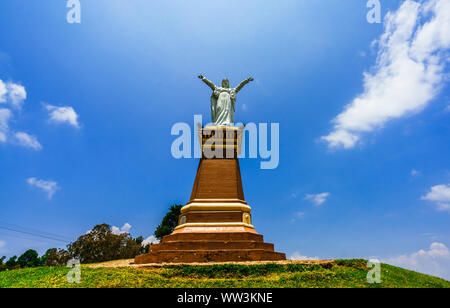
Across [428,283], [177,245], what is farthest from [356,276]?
[177,245]

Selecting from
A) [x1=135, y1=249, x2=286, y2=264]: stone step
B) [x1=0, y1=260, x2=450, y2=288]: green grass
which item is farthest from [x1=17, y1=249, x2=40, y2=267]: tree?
[x1=135, y1=249, x2=286, y2=264]: stone step

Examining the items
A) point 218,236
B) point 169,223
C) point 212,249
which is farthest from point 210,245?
point 169,223

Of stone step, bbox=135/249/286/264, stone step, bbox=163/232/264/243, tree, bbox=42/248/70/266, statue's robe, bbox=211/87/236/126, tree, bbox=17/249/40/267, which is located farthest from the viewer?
tree, bbox=17/249/40/267

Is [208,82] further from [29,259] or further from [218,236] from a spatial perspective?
[29,259]

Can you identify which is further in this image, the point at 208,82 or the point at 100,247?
the point at 100,247

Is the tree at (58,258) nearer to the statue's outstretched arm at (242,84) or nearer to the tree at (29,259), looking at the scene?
the statue's outstretched arm at (242,84)

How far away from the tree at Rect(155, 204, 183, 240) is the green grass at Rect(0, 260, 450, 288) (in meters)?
19.3

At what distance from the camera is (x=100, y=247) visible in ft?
74.5

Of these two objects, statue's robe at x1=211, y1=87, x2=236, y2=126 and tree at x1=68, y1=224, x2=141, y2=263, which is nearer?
statue's robe at x1=211, y1=87, x2=236, y2=126

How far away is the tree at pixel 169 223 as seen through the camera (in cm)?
2716

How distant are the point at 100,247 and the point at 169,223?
734 centimetres

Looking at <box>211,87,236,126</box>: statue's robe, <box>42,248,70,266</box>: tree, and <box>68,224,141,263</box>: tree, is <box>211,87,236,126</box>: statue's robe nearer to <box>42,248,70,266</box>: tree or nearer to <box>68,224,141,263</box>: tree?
<box>68,224,141,263</box>: tree

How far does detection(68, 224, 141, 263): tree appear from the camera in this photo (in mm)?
22531

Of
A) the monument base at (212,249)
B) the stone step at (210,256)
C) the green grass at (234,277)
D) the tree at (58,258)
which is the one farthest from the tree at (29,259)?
the stone step at (210,256)
